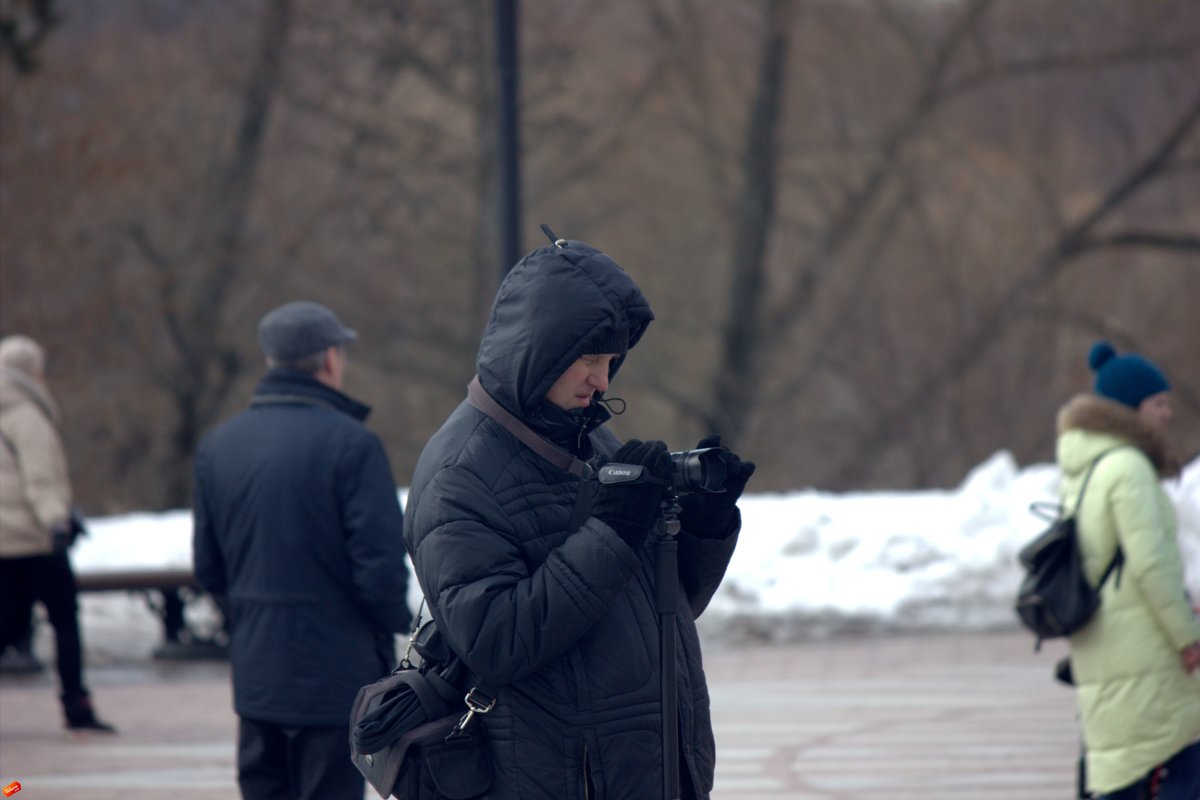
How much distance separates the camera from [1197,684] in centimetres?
525

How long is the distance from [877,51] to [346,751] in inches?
630

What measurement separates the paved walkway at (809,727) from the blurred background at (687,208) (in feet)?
24.1

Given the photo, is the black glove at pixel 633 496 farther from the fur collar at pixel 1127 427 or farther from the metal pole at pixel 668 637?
the fur collar at pixel 1127 427

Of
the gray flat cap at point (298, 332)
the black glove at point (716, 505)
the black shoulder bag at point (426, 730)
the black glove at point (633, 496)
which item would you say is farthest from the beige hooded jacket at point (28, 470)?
the black glove at point (633, 496)

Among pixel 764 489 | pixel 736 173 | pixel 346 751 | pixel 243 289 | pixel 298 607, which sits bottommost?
pixel 346 751

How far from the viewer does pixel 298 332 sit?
5367 millimetres

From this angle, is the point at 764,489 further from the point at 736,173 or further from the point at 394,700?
the point at 394,700

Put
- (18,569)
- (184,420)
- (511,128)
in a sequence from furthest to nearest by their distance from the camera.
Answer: (184,420), (511,128), (18,569)

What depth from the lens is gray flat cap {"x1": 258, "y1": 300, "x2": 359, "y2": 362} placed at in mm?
5344

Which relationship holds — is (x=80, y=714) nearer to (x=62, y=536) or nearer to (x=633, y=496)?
(x=62, y=536)

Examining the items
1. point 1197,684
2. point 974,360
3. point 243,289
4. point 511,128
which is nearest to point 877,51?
point 974,360

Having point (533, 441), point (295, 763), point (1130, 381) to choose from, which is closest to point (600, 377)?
point (533, 441)

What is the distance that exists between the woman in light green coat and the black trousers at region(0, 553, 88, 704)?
4840 millimetres

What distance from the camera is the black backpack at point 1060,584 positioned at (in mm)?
5324
